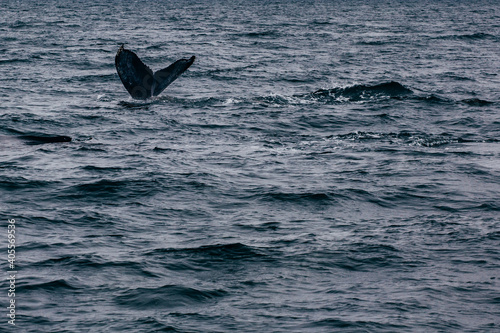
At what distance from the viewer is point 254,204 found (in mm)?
14492

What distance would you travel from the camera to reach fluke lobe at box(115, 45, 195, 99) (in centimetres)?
2267

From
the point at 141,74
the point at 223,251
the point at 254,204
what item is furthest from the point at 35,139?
the point at 223,251

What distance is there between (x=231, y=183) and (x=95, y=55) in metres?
26.3

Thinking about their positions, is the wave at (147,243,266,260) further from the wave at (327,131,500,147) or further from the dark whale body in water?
the wave at (327,131,500,147)

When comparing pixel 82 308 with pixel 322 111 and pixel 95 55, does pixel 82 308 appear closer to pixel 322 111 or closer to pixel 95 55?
pixel 322 111

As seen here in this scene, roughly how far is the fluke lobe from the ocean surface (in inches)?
21.7

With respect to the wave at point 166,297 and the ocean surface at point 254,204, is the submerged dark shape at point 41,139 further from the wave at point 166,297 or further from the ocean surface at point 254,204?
the wave at point 166,297

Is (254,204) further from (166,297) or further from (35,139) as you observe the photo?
(35,139)

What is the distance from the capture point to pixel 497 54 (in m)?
41.7

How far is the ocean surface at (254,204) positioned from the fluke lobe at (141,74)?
1.81ft

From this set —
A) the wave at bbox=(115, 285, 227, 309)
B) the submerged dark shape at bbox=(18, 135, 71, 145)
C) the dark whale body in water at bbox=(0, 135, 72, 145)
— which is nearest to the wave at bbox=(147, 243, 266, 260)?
the wave at bbox=(115, 285, 227, 309)

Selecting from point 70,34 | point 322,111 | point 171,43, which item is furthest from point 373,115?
point 70,34

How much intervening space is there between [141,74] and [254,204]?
406 inches

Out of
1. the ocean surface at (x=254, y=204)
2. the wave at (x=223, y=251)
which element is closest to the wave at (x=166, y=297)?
the ocean surface at (x=254, y=204)
